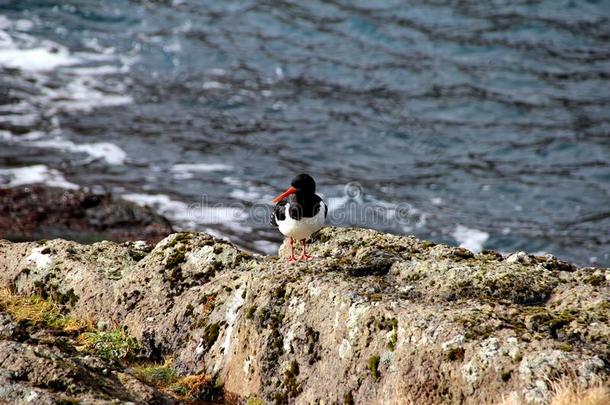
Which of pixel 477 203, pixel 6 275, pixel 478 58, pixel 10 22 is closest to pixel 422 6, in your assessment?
pixel 478 58

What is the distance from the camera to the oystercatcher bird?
946cm

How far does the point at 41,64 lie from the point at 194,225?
1447 cm

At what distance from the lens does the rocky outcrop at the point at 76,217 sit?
18.4m

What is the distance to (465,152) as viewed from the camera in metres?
25.6

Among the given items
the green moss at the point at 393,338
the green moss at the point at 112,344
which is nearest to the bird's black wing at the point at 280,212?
the green moss at the point at 112,344

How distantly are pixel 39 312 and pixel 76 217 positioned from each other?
10.7 metres

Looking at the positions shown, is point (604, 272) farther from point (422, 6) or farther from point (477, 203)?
point (422, 6)

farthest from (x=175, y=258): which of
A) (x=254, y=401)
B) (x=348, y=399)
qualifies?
(x=348, y=399)

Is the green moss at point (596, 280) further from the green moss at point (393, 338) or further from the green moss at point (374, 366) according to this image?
the green moss at point (374, 366)

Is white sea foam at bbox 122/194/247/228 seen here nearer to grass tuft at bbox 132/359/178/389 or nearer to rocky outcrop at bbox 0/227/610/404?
rocky outcrop at bbox 0/227/610/404

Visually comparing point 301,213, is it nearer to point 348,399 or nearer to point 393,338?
point 393,338

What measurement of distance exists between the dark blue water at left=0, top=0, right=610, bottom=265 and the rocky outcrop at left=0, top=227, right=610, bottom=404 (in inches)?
455

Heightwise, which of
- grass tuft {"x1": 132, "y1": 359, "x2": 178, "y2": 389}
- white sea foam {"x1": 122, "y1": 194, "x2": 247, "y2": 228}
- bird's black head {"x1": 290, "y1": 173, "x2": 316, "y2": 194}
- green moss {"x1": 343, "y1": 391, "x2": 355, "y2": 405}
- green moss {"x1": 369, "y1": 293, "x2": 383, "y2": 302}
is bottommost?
white sea foam {"x1": 122, "y1": 194, "x2": 247, "y2": 228}

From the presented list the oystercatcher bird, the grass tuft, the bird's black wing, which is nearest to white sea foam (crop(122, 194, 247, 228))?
the bird's black wing
